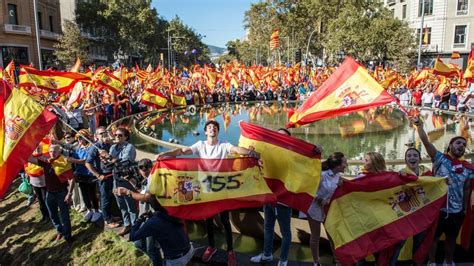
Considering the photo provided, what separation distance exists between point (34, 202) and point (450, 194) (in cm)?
809

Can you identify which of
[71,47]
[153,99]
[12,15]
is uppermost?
[12,15]

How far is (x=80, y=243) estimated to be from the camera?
264 inches

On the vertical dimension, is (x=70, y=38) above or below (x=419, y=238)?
above

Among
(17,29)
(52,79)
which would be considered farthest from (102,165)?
(17,29)

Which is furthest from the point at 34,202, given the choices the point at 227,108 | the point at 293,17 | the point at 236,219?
the point at 293,17

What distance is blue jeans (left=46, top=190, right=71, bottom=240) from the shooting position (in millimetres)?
6344

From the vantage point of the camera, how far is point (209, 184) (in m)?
4.95

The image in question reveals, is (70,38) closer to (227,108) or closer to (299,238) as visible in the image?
(227,108)

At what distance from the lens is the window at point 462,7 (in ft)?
147

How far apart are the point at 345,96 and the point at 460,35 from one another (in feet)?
157

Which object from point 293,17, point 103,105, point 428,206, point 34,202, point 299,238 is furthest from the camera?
point 293,17

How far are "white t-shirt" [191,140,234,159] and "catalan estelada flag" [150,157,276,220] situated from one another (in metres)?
0.10

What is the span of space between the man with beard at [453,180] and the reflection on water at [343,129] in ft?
18.0

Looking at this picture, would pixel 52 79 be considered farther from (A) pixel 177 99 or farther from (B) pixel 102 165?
(A) pixel 177 99
